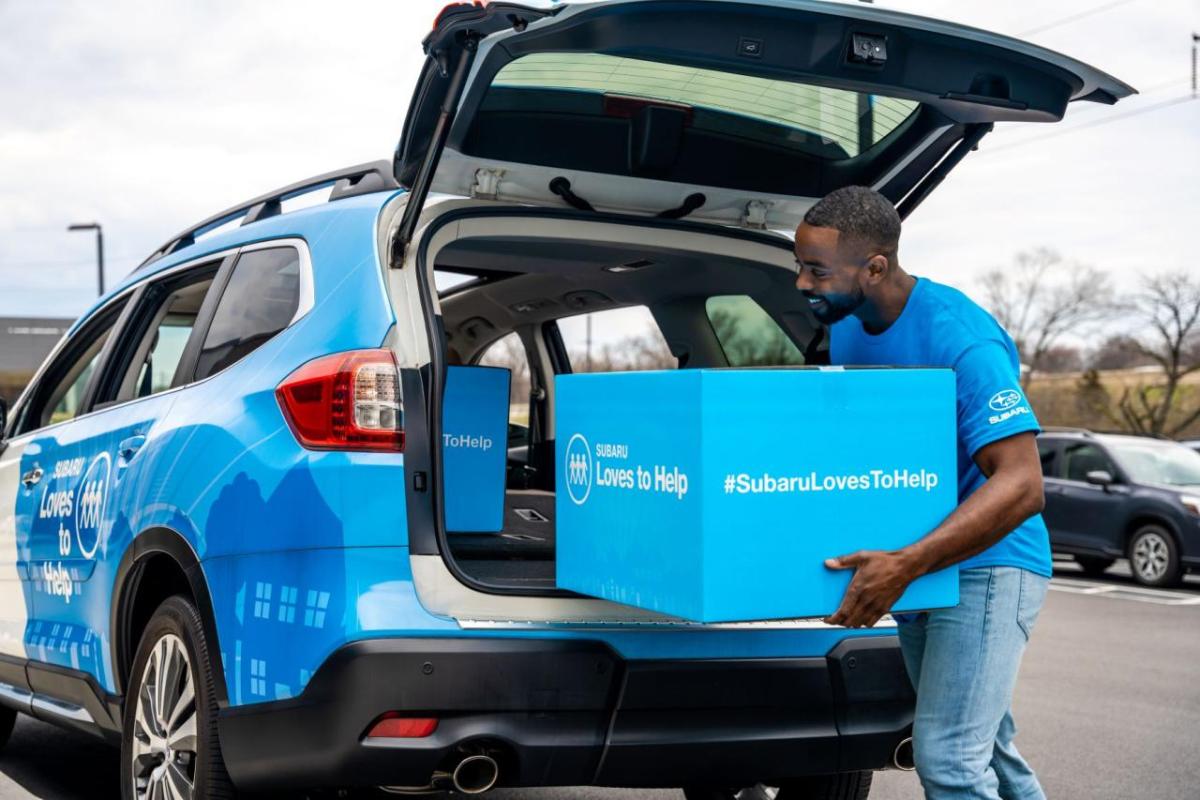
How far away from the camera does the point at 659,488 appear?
3.08 metres

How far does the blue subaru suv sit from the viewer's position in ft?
10.9

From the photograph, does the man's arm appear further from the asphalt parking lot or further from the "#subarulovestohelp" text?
the asphalt parking lot

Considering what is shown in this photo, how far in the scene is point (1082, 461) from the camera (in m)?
16.0

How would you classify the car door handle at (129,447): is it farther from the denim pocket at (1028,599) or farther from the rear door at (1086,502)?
the rear door at (1086,502)

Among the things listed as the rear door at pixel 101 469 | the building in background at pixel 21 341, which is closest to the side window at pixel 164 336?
the rear door at pixel 101 469

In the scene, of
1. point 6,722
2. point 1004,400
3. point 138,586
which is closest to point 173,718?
point 138,586

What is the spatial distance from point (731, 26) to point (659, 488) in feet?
3.38

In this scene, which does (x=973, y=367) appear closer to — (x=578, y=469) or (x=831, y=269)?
(x=831, y=269)

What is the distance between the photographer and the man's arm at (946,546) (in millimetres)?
2955

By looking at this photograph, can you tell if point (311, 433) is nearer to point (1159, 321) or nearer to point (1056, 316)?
point (1159, 321)

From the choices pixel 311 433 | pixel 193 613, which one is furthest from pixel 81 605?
pixel 311 433

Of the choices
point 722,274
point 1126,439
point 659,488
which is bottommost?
point 1126,439

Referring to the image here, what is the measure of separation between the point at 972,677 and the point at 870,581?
0.34m

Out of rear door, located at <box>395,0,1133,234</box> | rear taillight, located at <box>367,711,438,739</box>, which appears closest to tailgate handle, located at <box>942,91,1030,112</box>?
rear door, located at <box>395,0,1133,234</box>
